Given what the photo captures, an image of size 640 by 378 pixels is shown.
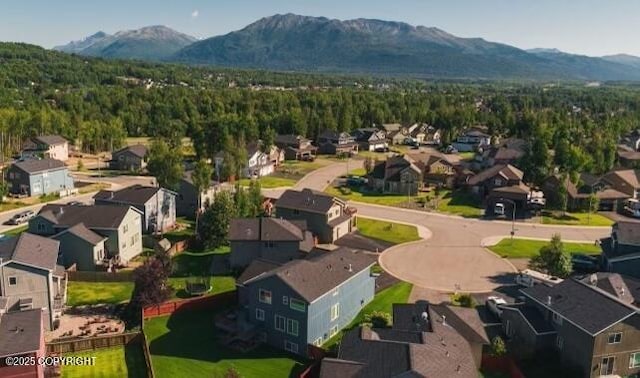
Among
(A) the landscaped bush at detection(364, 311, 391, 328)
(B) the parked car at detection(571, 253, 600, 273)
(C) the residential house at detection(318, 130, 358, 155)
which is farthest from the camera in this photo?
(C) the residential house at detection(318, 130, 358, 155)

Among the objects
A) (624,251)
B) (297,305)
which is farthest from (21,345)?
(624,251)

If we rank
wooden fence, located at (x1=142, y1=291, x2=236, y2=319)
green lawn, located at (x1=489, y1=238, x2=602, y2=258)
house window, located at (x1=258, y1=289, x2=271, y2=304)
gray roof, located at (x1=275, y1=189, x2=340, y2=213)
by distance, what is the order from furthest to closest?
gray roof, located at (x1=275, y1=189, x2=340, y2=213)
green lawn, located at (x1=489, y1=238, x2=602, y2=258)
wooden fence, located at (x1=142, y1=291, x2=236, y2=319)
house window, located at (x1=258, y1=289, x2=271, y2=304)

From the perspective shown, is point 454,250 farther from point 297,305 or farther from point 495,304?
point 297,305

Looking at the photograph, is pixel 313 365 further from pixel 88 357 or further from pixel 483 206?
pixel 483 206

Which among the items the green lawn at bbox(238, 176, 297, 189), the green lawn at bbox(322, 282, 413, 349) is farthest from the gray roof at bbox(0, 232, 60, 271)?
the green lawn at bbox(238, 176, 297, 189)

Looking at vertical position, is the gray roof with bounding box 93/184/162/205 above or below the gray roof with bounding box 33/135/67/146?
below

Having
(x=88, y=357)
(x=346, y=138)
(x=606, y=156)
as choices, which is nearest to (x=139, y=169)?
(x=346, y=138)

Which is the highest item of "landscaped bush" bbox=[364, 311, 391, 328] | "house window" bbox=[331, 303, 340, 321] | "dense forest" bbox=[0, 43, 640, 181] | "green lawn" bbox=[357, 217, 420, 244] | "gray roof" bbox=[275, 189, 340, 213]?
"dense forest" bbox=[0, 43, 640, 181]

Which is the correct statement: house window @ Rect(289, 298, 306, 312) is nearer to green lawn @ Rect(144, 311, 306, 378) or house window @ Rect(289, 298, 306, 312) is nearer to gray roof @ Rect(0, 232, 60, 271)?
green lawn @ Rect(144, 311, 306, 378)
